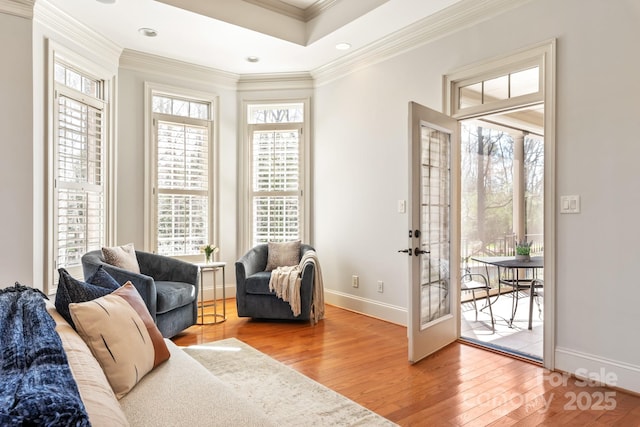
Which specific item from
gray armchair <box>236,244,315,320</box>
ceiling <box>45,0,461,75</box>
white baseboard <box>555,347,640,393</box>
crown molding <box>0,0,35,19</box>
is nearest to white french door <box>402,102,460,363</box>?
white baseboard <box>555,347,640,393</box>

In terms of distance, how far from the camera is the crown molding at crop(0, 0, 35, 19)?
3.29 metres

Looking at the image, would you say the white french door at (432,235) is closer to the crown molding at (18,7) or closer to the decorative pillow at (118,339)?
the decorative pillow at (118,339)

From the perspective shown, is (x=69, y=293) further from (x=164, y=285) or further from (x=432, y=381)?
(x=432, y=381)

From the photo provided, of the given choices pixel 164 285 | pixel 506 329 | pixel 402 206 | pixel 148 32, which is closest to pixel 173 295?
pixel 164 285

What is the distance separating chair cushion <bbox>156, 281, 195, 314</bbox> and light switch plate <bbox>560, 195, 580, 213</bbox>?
3128mm

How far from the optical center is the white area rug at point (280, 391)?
222 centimetres

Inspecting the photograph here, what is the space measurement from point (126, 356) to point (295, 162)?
4.05 meters

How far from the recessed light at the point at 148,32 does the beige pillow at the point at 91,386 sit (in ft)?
11.5

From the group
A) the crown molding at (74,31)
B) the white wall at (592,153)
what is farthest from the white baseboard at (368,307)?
the crown molding at (74,31)

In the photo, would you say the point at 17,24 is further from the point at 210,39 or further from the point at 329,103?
the point at 329,103

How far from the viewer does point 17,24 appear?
11.0 ft

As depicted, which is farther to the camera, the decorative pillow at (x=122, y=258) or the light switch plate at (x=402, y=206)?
the light switch plate at (x=402, y=206)

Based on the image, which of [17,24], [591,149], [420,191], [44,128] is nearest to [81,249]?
[44,128]

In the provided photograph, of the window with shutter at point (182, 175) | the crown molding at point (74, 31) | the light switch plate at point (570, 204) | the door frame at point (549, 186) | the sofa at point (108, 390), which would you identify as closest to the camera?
the sofa at point (108, 390)
